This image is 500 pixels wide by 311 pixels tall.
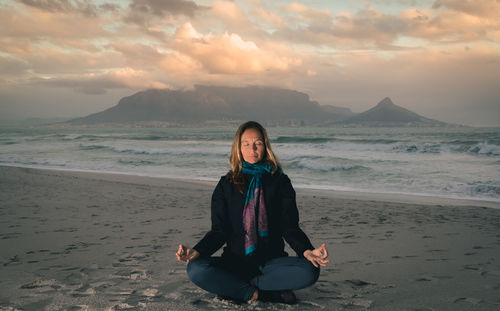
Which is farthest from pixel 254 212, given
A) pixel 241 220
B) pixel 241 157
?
pixel 241 157

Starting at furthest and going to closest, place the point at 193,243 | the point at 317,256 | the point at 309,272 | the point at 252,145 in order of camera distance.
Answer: the point at 193,243, the point at 252,145, the point at 309,272, the point at 317,256

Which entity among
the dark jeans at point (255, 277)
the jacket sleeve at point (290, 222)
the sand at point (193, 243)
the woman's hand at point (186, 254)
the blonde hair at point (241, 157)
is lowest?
the sand at point (193, 243)

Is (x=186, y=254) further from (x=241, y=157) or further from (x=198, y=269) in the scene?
(x=241, y=157)

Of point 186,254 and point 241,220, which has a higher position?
point 241,220

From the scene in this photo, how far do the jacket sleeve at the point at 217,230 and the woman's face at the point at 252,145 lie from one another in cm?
33

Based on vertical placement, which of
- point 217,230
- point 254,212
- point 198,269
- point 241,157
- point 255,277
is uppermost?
point 241,157

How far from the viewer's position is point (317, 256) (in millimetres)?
2564

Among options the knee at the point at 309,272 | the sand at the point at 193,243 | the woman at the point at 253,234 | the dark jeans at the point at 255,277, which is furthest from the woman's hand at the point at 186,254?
the knee at the point at 309,272

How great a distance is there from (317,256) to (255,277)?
0.63 meters

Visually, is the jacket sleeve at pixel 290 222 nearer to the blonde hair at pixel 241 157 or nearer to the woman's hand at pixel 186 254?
the blonde hair at pixel 241 157

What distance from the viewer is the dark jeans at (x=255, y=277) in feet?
9.13

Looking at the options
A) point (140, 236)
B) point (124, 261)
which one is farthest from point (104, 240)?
point (124, 261)

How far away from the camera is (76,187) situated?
11.1 m

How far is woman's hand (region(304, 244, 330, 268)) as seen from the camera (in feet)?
8.15
